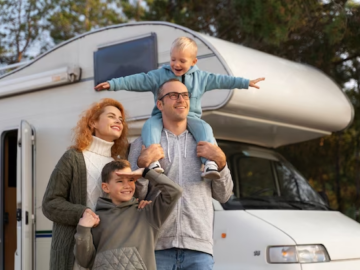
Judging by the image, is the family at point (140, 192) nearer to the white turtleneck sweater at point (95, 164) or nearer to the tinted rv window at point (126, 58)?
the white turtleneck sweater at point (95, 164)

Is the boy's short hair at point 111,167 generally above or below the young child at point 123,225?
above

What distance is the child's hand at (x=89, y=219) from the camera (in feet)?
9.94

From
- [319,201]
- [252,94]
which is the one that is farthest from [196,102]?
[319,201]

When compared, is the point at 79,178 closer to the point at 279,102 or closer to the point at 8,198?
the point at 279,102

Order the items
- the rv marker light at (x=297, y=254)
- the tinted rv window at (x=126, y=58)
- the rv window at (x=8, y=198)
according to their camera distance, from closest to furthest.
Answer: the rv marker light at (x=297, y=254) → the tinted rv window at (x=126, y=58) → the rv window at (x=8, y=198)

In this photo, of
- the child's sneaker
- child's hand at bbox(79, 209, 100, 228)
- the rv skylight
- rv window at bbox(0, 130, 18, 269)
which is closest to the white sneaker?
the child's sneaker

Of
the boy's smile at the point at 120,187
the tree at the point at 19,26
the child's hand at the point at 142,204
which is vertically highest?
the tree at the point at 19,26

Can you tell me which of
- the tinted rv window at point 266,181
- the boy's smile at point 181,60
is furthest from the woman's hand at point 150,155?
the tinted rv window at point 266,181

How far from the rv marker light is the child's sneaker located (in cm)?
182

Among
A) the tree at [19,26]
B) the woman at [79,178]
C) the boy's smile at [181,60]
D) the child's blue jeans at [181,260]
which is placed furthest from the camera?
the tree at [19,26]

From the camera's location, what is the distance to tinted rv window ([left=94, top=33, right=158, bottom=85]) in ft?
18.4

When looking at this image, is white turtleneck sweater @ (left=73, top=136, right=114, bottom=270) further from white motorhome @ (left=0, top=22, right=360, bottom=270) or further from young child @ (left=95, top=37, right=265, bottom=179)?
white motorhome @ (left=0, top=22, right=360, bottom=270)

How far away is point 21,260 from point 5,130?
1486mm

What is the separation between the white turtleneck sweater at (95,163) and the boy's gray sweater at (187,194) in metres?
0.17
